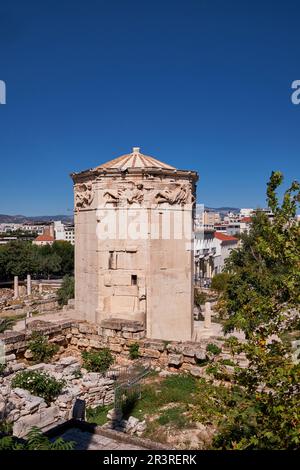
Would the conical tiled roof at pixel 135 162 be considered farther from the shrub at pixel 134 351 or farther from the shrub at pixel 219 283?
the shrub at pixel 219 283

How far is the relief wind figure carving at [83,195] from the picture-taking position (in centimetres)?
1237

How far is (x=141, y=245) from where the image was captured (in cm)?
1190

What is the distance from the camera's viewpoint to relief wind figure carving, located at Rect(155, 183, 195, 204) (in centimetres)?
1188

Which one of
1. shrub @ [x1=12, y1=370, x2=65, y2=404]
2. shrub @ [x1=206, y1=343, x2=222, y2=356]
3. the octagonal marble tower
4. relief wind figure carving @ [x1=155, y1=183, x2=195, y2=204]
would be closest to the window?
the octagonal marble tower

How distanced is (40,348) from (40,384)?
9.46ft

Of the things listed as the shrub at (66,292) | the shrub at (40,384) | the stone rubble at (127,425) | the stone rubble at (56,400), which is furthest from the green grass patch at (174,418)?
the shrub at (66,292)

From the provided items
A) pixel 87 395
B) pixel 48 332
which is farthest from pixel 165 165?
pixel 87 395

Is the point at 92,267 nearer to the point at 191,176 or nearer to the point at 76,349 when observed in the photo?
the point at 76,349

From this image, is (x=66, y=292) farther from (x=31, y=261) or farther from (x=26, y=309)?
(x=31, y=261)

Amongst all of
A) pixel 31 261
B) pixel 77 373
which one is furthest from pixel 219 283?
pixel 77 373

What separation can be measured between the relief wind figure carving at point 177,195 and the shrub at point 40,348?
16.9ft

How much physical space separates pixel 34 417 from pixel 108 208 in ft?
20.7

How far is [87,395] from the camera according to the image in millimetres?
9000

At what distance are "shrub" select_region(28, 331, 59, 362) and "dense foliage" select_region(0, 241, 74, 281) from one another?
4096 cm
